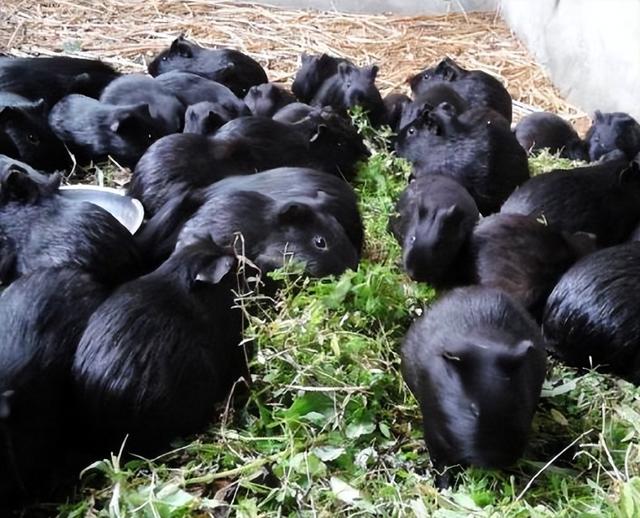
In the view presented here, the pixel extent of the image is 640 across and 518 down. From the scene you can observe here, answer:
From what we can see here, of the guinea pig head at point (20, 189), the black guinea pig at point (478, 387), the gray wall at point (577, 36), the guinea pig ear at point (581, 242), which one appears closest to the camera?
the black guinea pig at point (478, 387)

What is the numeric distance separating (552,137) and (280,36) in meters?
3.14

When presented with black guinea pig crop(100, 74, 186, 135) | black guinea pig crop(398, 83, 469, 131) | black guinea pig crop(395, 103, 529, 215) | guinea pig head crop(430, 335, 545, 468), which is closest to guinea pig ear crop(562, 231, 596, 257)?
black guinea pig crop(395, 103, 529, 215)

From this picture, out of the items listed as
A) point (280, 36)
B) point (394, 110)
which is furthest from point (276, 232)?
point (280, 36)

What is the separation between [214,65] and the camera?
6.35 meters

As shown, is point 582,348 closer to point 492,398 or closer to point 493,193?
point 492,398

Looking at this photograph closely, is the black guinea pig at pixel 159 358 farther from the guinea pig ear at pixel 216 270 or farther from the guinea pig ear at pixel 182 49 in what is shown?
the guinea pig ear at pixel 182 49

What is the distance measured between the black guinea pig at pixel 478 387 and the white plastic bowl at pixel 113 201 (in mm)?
1755

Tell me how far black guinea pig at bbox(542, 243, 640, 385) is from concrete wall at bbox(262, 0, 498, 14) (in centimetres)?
565

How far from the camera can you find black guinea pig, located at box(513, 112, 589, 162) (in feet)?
19.2

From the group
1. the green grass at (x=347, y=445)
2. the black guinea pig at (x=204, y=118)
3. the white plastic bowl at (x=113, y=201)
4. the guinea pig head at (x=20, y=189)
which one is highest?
the guinea pig head at (x=20, y=189)

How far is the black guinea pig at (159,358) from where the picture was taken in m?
2.79

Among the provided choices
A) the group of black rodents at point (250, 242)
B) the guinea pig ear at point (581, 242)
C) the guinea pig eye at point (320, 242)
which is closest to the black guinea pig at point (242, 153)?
the group of black rodents at point (250, 242)

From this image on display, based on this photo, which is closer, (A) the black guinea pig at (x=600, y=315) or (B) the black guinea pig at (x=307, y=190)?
(A) the black guinea pig at (x=600, y=315)

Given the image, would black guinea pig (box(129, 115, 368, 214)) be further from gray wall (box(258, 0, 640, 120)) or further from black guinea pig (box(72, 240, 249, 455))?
gray wall (box(258, 0, 640, 120))
